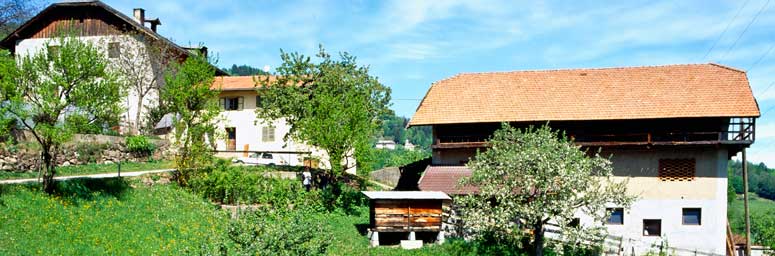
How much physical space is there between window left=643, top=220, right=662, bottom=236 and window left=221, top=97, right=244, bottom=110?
88.4 ft

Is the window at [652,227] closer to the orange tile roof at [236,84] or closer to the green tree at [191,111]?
the green tree at [191,111]

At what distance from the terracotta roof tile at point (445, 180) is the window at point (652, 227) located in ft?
27.7

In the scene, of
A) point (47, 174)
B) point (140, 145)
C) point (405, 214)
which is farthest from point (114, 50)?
point (405, 214)

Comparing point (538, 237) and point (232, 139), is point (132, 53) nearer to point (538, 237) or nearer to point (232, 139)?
point (232, 139)

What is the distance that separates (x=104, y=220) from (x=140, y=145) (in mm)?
15213

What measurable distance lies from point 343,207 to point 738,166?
458 feet

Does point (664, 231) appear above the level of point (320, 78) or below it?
below

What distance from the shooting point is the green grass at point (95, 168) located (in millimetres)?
27141

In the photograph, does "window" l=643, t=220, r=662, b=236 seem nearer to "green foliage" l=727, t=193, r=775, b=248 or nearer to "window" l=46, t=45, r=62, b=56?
"green foliage" l=727, t=193, r=775, b=248

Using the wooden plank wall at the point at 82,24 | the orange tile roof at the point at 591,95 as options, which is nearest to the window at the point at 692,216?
the orange tile roof at the point at 591,95

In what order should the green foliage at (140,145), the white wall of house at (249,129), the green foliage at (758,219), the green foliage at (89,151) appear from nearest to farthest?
the green foliage at (89,151) → the green foliage at (140,145) → the white wall of house at (249,129) → the green foliage at (758,219)

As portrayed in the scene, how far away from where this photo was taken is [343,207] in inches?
1211

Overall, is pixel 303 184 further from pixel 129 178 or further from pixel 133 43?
pixel 133 43

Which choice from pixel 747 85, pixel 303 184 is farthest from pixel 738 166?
pixel 303 184
